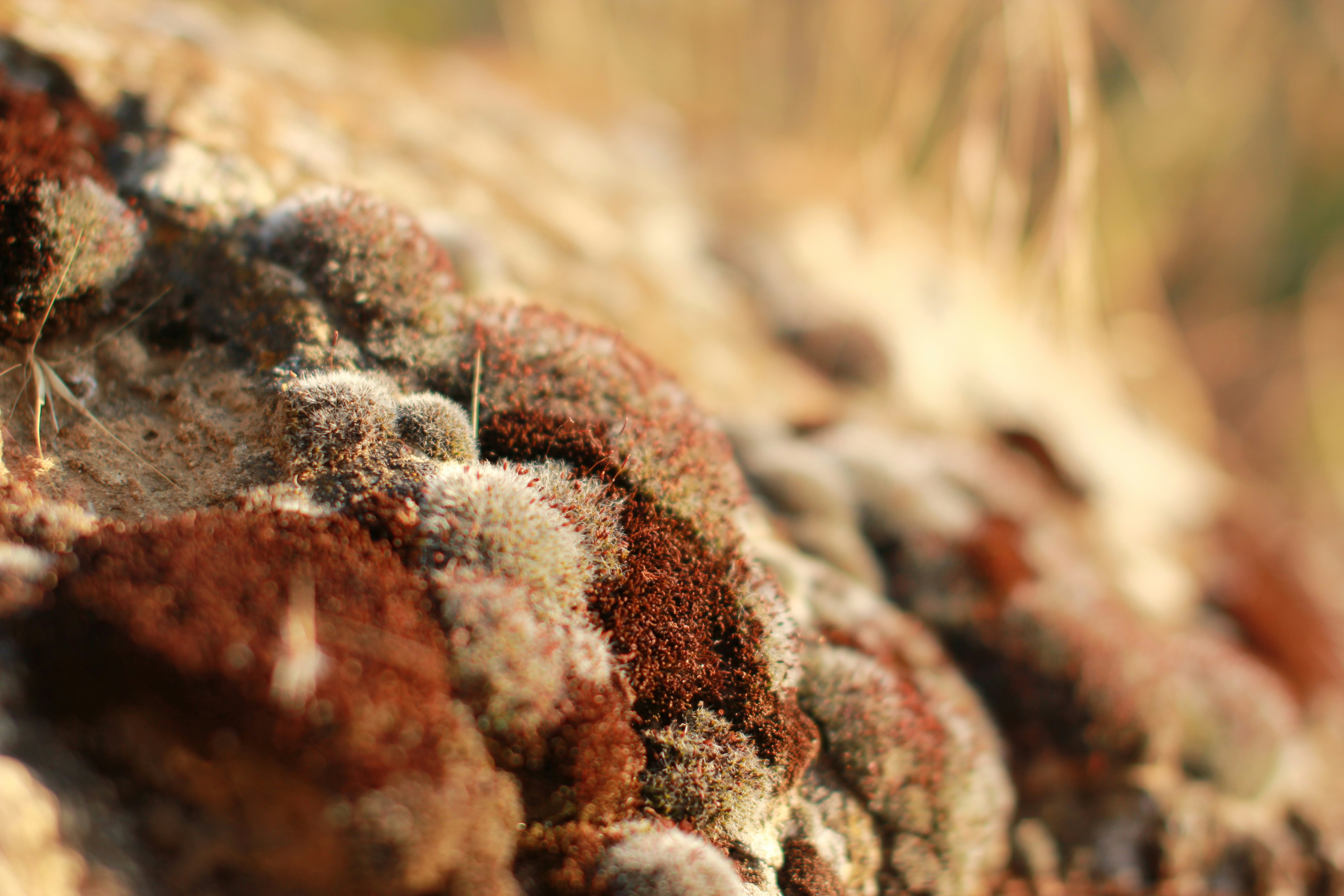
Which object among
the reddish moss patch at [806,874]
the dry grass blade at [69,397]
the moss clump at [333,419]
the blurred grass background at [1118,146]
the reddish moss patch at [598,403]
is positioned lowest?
the reddish moss patch at [806,874]

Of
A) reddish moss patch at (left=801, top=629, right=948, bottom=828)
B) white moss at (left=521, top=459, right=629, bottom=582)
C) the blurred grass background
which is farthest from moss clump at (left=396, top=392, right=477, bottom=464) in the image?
the blurred grass background

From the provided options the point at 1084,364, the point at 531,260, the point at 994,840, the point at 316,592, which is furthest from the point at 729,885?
the point at 1084,364

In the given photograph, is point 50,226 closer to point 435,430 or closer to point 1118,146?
point 435,430

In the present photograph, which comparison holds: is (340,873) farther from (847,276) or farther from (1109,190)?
(1109,190)

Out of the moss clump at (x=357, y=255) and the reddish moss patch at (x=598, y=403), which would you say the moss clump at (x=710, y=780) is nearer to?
the reddish moss patch at (x=598, y=403)

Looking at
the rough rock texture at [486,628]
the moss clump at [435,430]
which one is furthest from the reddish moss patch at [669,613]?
the moss clump at [435,430]

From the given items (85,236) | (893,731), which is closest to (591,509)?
(893,731)
